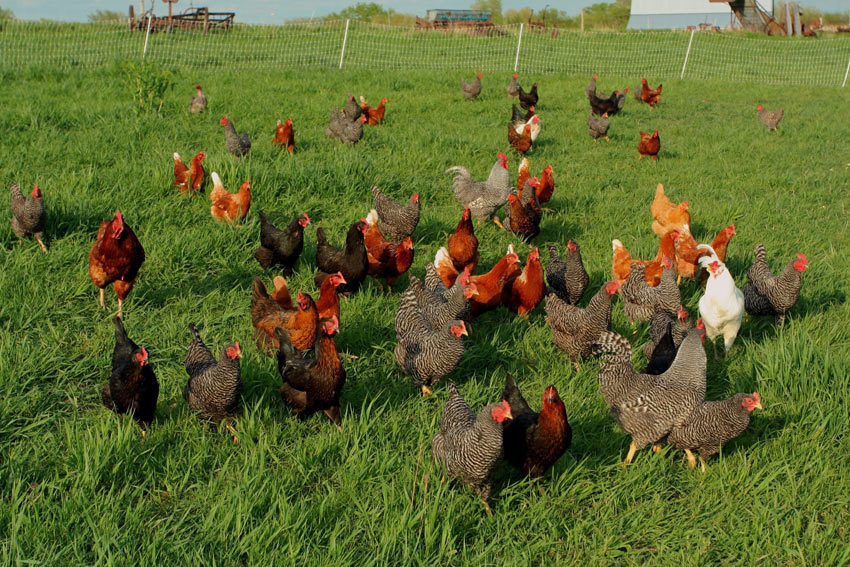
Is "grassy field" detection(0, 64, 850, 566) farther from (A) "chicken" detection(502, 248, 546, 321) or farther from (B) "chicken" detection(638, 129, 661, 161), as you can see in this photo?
(B) "chicken" detection(638, 129, 661, 161)

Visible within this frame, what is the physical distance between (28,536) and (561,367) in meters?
3.36

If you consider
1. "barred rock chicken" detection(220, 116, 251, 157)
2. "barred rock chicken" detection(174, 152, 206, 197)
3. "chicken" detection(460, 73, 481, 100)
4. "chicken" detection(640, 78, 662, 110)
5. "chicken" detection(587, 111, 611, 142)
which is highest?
"chicken" detection(640, 78, 662, 110)

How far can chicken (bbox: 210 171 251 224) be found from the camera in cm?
650

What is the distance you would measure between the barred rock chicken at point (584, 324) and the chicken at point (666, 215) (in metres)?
2.37

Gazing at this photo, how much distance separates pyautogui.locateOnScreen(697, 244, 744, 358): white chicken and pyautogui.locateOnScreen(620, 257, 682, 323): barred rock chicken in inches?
10.6

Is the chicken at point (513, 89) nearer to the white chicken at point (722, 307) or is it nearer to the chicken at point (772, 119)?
the chicken at point (772, 119)

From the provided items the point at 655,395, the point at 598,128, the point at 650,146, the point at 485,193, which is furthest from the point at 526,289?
the point at 598,128

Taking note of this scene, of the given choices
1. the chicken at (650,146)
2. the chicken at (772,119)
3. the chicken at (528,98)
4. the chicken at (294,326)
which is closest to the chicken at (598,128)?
the chicken at (650,146)

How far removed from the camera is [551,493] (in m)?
3.31

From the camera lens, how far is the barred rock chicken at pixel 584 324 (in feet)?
14.4

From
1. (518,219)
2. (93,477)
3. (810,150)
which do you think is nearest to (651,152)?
(810,150)

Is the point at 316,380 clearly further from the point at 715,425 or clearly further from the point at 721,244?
the point at 721,244

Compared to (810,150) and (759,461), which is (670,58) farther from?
(759,461)

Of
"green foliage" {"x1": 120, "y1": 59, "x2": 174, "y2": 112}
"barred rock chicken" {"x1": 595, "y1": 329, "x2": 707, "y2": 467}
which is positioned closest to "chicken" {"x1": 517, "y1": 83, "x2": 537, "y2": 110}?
"green foliage" {"x1": 120, "y1": 59, "x2": 174, "y2": 112}
